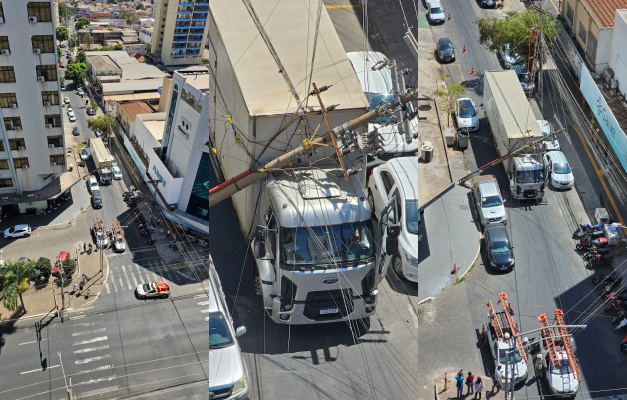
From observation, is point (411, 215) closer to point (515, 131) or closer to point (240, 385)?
point (240, 385)

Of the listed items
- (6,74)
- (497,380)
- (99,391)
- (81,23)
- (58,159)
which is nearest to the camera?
(497,380)

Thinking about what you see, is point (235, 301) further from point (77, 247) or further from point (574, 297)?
point (77, 247)

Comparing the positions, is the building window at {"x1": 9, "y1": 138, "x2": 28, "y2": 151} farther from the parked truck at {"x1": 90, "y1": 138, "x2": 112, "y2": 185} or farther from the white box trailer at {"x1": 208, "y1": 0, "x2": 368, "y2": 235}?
the white box trailer at {"x1": 208, "y1": 0, "x2": 368, "y2": 235}

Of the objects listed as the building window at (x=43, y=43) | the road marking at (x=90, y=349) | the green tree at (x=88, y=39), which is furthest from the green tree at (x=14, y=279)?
the green tree at (x=88, y=39)

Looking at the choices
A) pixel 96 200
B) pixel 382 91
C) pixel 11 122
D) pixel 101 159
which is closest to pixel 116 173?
pixel 101 159

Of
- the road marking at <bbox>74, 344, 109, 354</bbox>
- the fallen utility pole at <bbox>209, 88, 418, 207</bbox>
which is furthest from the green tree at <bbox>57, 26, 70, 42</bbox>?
the fallen utility pole at <bbox>209, 88, 418, 207</bbox>

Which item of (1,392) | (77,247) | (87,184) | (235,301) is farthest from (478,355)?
(87,184)
